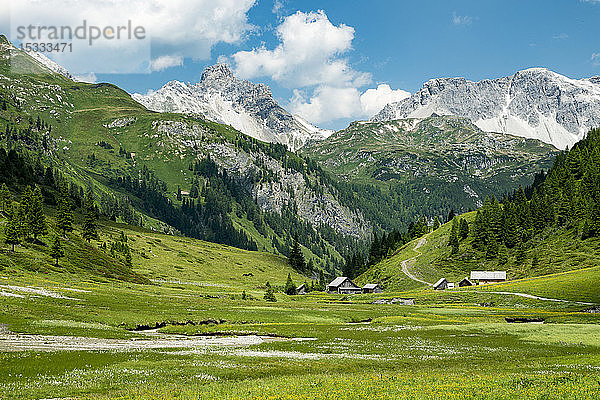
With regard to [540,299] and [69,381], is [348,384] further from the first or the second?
[540,299]

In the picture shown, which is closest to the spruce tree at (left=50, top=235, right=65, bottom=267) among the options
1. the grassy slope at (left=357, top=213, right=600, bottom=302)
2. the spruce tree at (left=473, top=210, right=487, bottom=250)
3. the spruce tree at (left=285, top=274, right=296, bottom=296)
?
the spruce tree at (left=285, top=274, right=296, bottom=296)

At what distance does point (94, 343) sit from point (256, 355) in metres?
16.8

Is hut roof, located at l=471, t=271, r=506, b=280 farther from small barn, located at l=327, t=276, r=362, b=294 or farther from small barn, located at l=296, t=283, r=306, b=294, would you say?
small barn, located at l=296, t=283, r=306, b=294

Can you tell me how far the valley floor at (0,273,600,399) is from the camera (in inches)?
898

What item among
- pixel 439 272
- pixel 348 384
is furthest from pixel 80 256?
pixel 439 272

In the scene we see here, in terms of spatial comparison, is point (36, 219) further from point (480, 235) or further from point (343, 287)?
point (480, 235)

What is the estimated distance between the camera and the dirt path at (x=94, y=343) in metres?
35.4

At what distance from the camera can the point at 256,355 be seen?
37969mm

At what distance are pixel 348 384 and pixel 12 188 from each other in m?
211

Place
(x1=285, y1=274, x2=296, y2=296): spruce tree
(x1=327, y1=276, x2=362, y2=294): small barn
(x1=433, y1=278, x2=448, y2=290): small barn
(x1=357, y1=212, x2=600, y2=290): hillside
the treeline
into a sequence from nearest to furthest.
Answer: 1. (x1=357, y1=212, x2=600, y2=290): hillside
2. (x1=433, y1=278, x2=448, y2=290): small barn
3. the treeline
4. (x1=327, y1=276, x2=362, y2=294): small barn
5. (x1=285, y1=274, x2=296, y2=296): spruce tree

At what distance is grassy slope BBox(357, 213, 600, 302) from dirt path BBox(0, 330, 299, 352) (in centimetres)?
8626

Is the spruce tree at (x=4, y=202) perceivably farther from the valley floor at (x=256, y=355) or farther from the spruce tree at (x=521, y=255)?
the spruce tree at (x=521, y=255)

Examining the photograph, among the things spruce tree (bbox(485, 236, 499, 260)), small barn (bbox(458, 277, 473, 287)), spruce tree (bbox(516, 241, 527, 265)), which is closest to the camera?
small barn (bbox(458, 277, 473, 287))

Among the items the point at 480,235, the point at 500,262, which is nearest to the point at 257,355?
the point at 500,262
